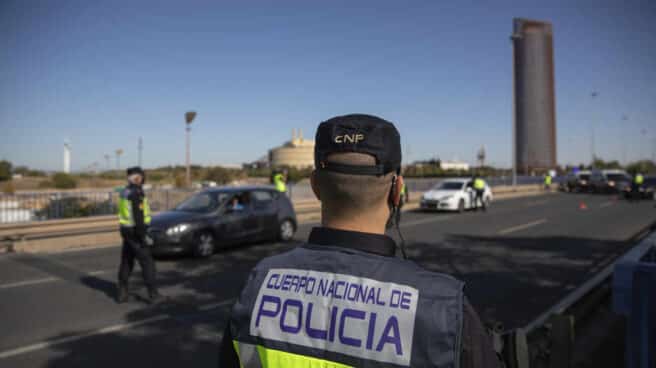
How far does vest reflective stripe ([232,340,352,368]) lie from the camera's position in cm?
133

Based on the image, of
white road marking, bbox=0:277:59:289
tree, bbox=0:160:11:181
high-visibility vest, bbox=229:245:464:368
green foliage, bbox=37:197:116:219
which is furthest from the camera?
tree, bbox=0:160:11:181

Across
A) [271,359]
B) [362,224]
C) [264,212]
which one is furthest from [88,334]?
[264,212]

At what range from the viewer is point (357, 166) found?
1.52 m

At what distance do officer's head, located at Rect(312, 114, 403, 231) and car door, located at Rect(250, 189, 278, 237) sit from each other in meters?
10.3

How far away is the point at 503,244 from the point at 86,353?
953 centimetres

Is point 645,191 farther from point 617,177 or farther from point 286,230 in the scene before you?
point 286,230

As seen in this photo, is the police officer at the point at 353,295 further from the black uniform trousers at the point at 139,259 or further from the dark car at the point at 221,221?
the dark car at the point at 221,221

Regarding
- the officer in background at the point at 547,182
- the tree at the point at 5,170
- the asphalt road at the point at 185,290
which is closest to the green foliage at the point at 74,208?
the asphalt road at the point at 185,290

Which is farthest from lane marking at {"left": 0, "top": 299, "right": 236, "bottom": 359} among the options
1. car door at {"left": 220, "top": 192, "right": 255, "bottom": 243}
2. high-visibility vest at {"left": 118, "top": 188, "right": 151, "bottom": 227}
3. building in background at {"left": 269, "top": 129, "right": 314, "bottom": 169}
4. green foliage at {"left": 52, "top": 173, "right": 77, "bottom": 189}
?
building in background at {"left": 269, "top": 129, "right": 314, "bottom": 169}

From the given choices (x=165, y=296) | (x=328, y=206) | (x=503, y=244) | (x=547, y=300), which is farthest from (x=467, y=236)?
(x=328, y=206)

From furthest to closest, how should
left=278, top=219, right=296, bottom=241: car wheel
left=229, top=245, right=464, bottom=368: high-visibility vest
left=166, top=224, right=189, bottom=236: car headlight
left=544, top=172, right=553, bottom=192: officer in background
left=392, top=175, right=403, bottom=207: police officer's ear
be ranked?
left=544, top=172, right=553, bottom=192: officer in background → left=278, top=219, right=296, bottom=241: car wheel → left=166, top=224, right=189, bottom=236: car headlight → left=392, top=175, right=403, bottom=207: police officer's ear → left=229, top=245, right=464, bottom=368: high-visibility vest

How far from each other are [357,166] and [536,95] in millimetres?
173114

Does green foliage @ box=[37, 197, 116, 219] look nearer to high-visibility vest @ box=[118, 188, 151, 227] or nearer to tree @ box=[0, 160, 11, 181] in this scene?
high-visibility vest @ box=[118, 188, 151, 227]

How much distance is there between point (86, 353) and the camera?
4.76 m
